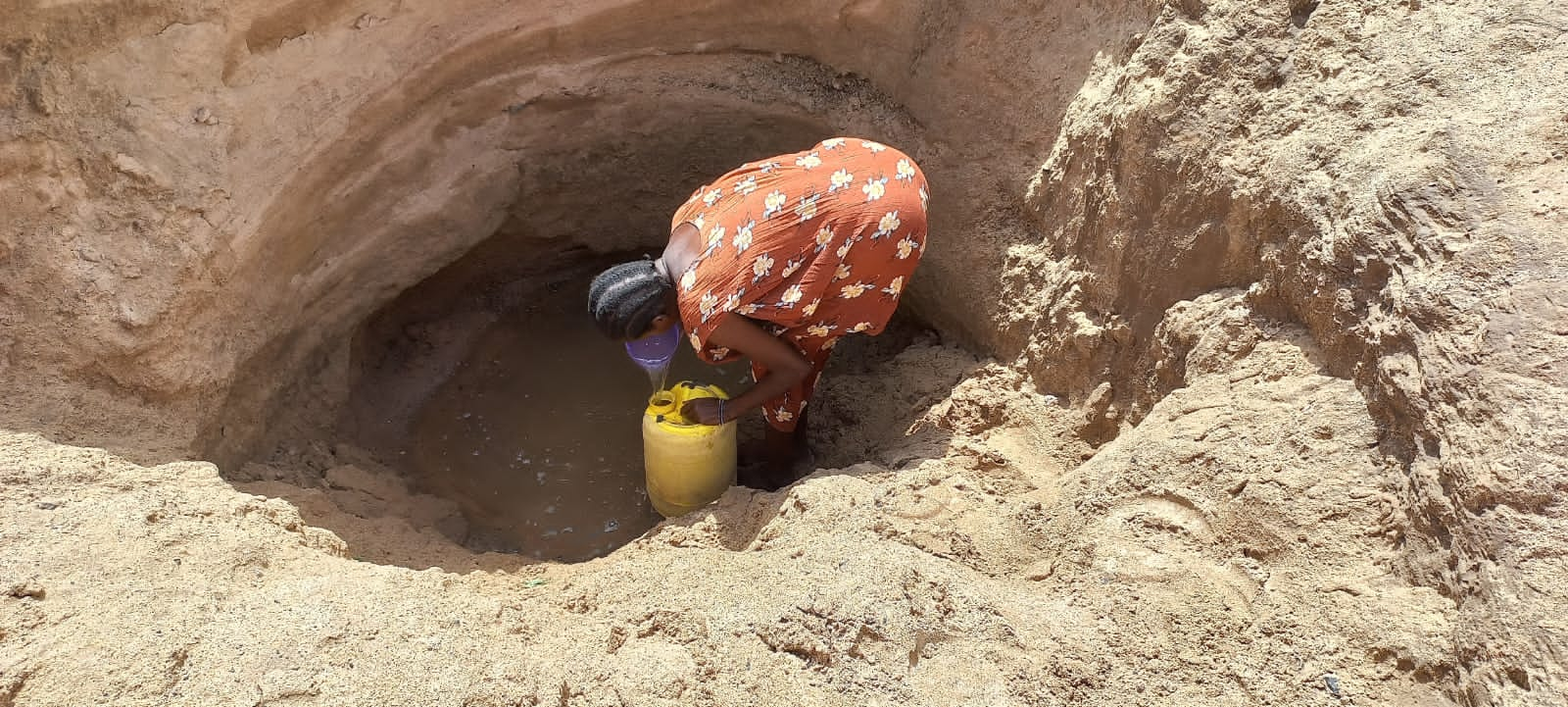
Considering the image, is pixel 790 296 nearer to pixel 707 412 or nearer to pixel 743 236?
pixel 743 236

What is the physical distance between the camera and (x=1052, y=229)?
242 cm

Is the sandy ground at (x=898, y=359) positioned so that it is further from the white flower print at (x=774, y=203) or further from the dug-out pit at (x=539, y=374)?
the white flower print at (x=774, y=203)

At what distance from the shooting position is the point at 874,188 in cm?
217

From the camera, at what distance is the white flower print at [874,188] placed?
2160 mm

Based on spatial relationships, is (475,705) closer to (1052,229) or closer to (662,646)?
(662,646)

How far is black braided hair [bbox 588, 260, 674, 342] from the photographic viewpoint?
2.07 meters

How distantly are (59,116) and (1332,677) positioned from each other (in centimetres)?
271

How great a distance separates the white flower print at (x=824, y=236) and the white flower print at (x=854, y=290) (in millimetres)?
147

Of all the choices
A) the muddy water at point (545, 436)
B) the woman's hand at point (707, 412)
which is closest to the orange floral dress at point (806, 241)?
the woman's hand at point (707, 412)

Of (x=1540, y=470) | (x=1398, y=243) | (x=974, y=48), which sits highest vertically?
(x=974, y=48)

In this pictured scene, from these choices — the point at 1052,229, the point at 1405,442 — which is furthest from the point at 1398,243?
the point at 1052,229

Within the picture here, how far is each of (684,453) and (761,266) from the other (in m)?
0.55

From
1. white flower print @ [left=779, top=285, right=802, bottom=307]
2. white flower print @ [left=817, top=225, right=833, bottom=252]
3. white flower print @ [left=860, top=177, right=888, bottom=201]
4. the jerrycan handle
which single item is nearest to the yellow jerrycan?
the jerrycan handle

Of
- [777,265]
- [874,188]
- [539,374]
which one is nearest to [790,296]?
[777,265]
